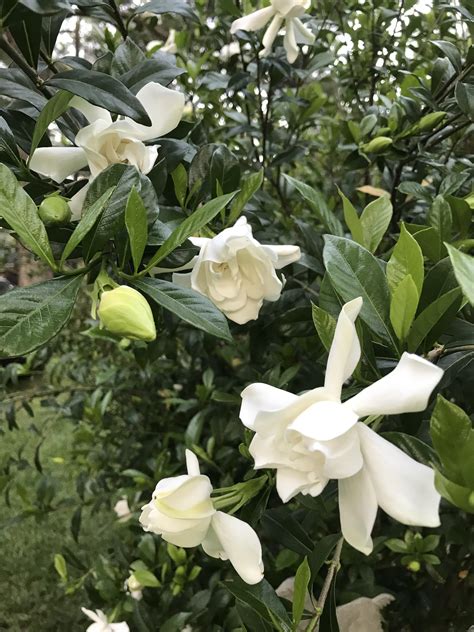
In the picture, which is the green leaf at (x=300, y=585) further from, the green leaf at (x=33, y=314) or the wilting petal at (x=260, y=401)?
the green leaf at (x=33, y=314)

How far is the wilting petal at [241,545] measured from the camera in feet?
1.36

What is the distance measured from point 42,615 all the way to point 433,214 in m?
1.85

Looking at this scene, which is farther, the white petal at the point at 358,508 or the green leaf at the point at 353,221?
the green leaf at the point at 353,221

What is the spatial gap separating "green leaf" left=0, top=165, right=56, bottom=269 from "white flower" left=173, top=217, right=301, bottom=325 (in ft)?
0.43

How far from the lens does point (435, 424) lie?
0.32 meters

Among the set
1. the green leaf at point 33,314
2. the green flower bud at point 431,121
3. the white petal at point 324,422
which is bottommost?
the white petal at point 324,422

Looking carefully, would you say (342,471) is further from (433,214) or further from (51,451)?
(51,451)

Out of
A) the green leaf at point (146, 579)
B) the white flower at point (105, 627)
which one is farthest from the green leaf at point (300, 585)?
the green leaf at point (146, 579)

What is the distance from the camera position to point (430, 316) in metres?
0.42

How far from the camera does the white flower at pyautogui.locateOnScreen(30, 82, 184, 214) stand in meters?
0.48

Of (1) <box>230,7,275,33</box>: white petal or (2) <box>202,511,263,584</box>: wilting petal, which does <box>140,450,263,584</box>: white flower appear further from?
(1) <box>230,7,275,33</box>: white petal

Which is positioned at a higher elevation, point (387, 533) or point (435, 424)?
point (435, 424)

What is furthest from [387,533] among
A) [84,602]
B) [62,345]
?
[62,345]

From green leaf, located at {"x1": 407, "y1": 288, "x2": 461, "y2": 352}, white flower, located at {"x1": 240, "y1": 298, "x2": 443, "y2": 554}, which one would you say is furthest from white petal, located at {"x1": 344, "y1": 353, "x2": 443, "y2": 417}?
green leaf, located at {"x1": 407, "y1": 288, "x2": 461, "y2": 352}
